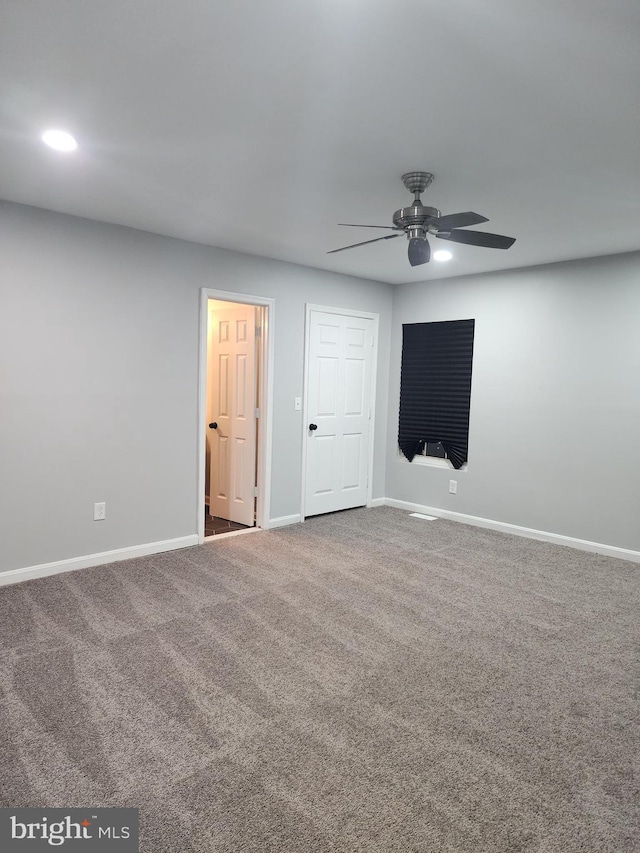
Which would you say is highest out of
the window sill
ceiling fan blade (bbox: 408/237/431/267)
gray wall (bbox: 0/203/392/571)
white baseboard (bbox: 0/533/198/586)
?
ceiling fan blade (bbox: 408/237/431/267)

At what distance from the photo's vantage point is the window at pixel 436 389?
17.9 feet

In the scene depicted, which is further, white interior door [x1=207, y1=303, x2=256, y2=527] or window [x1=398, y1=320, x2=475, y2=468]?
window [x1=398, y1=320, x2=475, y2=468]

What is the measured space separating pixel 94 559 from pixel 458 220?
331 centimetres

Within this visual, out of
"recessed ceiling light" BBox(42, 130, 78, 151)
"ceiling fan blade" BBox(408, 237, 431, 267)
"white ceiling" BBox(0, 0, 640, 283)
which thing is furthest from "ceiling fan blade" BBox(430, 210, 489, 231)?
"recessed ceiling light" BBox(42, 130, 78, 151)

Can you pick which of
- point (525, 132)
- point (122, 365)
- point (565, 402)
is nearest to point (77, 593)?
point (122, 365)

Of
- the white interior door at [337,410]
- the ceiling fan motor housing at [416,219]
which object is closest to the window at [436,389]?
the white interior door at [337,410]

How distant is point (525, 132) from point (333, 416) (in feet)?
11.6

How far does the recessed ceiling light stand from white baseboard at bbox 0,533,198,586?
103 inches

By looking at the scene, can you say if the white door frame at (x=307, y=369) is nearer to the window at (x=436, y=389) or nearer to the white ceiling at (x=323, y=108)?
the window at (x=436, y=389)

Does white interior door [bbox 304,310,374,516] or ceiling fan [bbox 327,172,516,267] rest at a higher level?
ceiling fan [bbox 327,172,516,267]

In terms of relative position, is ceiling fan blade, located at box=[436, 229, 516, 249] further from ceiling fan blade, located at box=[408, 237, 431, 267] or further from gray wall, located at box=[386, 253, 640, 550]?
gray wall, located at box=[386, 253, 640, 550]

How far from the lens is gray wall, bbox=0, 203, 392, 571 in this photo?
357cm

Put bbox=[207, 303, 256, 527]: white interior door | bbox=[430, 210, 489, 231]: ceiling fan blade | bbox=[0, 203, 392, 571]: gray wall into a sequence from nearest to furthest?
1. bbox=[430, 210, 489, 231]: ceiling fan blade
2. bbox=[0, 203, 392, 571]: gray wall
3. bbox=[207, 303, 256, 527]: white interior door

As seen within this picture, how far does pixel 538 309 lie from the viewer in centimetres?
488
